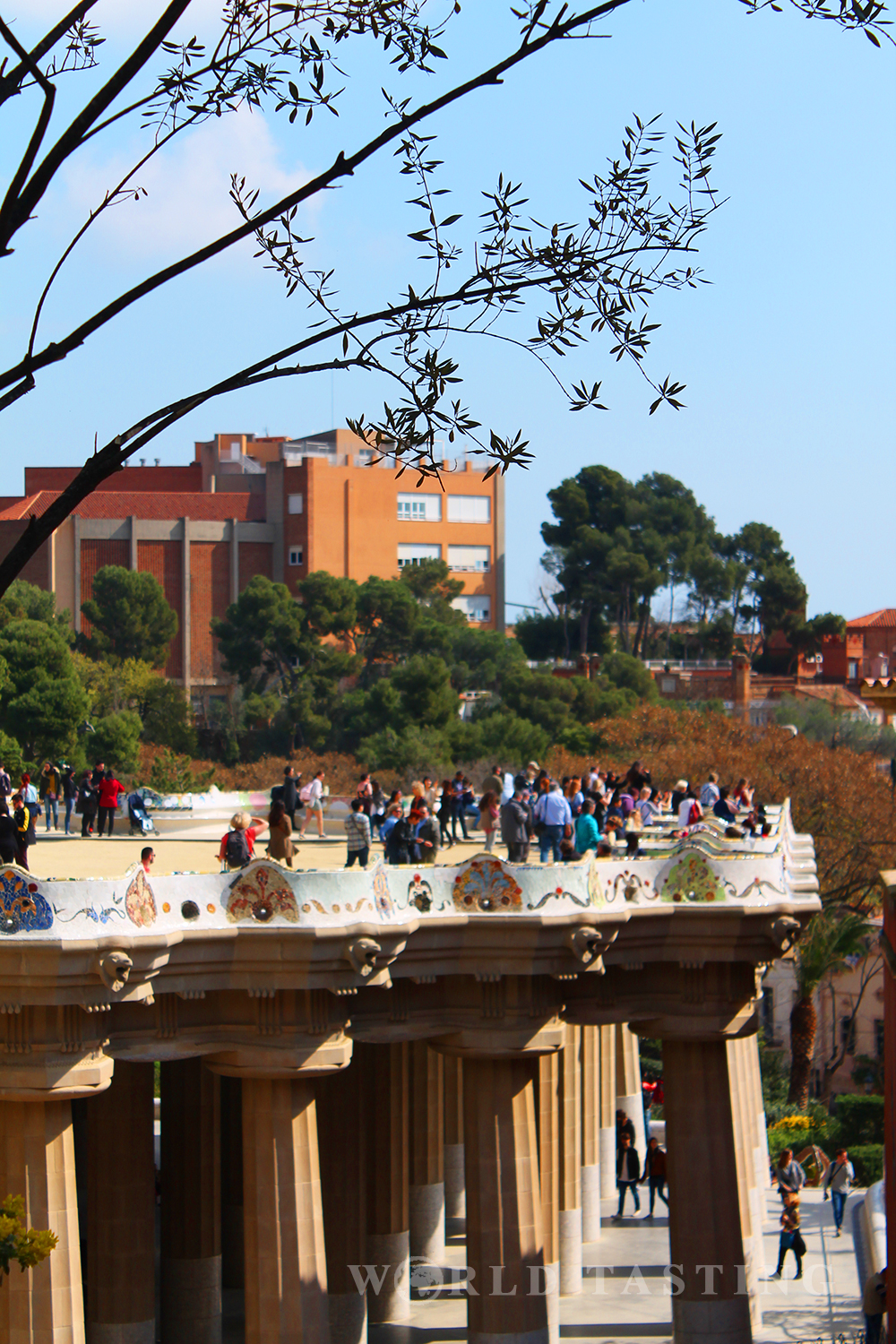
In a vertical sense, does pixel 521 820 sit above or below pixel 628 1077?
above

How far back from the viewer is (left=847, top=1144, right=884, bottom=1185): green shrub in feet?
120

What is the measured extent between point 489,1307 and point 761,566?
86.2 m

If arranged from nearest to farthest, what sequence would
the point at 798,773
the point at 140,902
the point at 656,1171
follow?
the point at 140,902 → the point at 656,1171 → the point at 798,773

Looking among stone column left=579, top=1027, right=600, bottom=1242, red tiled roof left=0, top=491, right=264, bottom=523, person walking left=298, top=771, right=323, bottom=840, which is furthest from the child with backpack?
red tiled roof left=0, top=491, right=264, bottom=523

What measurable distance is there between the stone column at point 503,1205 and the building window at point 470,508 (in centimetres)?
8114

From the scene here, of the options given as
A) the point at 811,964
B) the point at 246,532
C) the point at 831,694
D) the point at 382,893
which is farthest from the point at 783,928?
the point at 246,532

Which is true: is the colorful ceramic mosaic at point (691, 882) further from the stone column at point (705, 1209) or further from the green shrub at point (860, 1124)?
the green shrub at point (860, 1124)

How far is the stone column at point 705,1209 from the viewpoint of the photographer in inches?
815

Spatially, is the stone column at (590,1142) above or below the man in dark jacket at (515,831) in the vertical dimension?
below

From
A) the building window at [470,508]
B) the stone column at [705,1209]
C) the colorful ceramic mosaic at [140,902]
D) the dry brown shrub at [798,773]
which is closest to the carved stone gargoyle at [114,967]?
the colorful ceramic mosaic at [140,902]

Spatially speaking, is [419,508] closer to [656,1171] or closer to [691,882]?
[656,1171]

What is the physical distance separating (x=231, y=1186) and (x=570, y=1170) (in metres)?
5.68

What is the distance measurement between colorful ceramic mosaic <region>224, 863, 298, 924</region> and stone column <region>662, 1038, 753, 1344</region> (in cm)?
669

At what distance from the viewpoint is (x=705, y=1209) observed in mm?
20922
